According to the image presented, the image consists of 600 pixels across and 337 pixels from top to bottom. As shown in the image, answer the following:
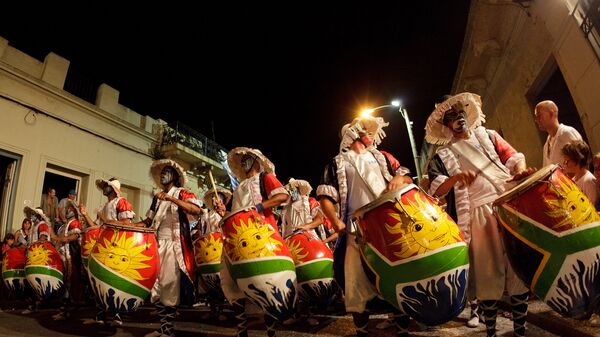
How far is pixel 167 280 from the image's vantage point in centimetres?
396

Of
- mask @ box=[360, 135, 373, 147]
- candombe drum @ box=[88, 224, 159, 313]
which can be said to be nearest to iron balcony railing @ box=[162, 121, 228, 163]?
candombe drum @ box=[88, 224, 159, 313]

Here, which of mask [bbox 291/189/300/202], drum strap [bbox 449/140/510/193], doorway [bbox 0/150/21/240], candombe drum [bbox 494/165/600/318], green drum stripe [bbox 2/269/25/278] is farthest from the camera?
doorway [bbox 0/150/21/240]

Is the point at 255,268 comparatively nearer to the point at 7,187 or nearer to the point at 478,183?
the point at 478,183

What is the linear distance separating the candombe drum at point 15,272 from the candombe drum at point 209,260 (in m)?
4.21

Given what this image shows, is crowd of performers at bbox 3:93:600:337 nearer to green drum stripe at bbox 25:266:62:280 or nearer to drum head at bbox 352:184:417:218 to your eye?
drum head at bbox 352:184:417:218

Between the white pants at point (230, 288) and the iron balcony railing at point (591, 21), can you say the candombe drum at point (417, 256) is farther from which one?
the iron balcony railing at point (591, 21)

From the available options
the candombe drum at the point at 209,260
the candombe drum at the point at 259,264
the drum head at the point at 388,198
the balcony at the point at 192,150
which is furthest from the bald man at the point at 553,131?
the balcony at the point at 192,150

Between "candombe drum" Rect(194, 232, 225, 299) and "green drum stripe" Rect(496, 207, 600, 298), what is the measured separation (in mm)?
3967

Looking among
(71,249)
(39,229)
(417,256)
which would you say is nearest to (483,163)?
(417,256)

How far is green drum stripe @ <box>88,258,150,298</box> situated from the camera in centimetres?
347

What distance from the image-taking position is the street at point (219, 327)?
345 centimetres

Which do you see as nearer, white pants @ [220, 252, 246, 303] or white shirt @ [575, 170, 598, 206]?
white shirt @ [575, 170, 598, 206]

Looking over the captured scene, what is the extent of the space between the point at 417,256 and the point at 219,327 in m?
3.77

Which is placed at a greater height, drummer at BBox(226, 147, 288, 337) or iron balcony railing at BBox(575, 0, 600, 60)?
iron balcony railing at BBox(575, 0, 600, 60)
